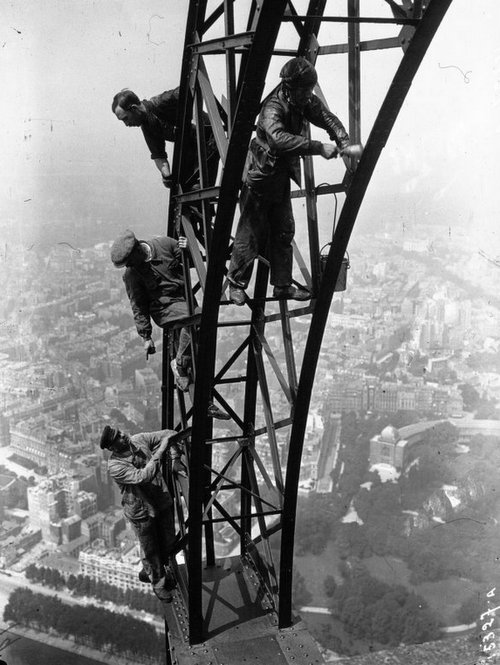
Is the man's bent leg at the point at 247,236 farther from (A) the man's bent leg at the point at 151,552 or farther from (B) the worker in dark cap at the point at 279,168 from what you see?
(A) the man's bent leg at the point at 151,552

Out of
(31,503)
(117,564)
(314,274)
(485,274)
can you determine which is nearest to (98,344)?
(31,503)

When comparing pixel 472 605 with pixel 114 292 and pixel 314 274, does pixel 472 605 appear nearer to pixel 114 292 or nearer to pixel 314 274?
pixel 114 292

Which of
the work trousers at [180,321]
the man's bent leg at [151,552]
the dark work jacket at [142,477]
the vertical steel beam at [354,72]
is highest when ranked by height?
the vertical steel beam at [354,72]

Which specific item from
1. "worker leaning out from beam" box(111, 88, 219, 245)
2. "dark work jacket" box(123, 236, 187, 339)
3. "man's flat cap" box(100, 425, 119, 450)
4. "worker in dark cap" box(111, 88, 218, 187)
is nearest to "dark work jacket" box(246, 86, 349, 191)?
"worker leaning out from beam" box(111, 88, 219, 245)

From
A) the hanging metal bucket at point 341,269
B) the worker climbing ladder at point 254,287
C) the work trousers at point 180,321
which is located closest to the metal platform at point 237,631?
the worker climbing ladder at point 254,287

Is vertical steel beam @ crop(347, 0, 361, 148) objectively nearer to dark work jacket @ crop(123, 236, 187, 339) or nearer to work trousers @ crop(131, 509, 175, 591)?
dark work jacket @ crop(123, 236, 187, 339)

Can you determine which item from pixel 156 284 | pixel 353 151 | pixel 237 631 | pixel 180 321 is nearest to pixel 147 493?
pixel 237 631
